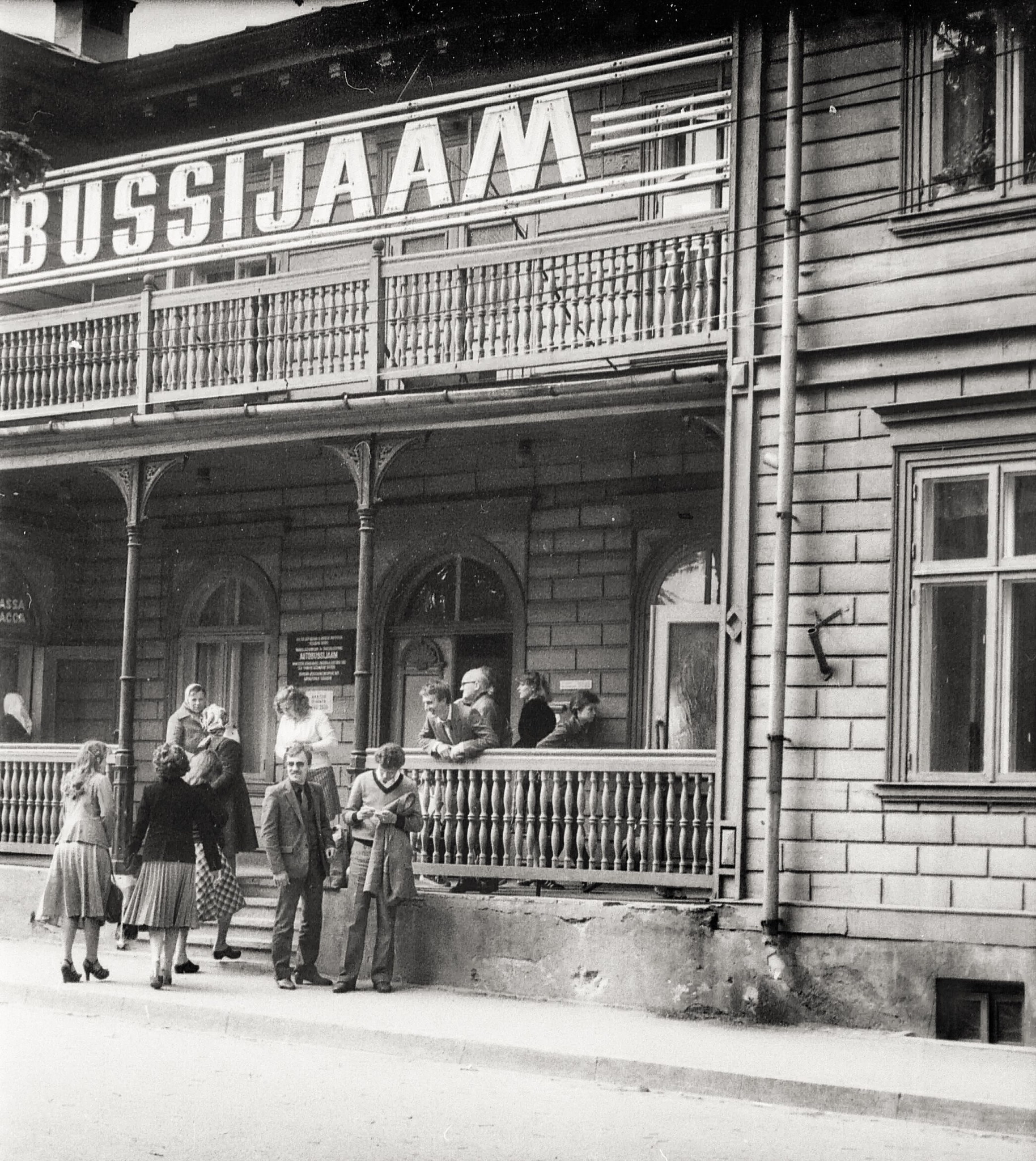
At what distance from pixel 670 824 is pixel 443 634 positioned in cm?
543

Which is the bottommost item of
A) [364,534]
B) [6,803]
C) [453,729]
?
[6,803]

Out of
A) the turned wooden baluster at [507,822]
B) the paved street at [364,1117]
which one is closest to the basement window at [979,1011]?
the paved street at [364,1117]

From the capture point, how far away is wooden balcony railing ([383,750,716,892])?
12828 mm

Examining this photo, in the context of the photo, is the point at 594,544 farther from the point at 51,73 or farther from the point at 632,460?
the point at 51,73

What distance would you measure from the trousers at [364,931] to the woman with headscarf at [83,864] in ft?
6.26

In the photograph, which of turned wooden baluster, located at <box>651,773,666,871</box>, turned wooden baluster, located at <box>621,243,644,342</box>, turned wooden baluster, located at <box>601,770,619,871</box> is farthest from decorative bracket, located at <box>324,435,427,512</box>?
turned wooden baluster, located at <box>651,773,666,871</box>

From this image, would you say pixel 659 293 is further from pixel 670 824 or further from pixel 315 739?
pixel 315 739

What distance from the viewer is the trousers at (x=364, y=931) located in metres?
12.9

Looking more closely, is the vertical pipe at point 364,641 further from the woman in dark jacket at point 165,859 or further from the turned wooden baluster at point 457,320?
the woman in dark jacket at point 165,859

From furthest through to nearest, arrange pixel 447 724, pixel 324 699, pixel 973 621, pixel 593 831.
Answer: pixel 324 699
pixel 447 724
pixel 593 831
pixel 973 621

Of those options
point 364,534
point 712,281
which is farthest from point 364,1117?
point 712,281

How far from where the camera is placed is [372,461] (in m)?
15.0

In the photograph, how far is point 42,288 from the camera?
61.7ft

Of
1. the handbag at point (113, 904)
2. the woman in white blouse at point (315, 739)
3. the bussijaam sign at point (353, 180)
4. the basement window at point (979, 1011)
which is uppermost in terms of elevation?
the bussijaam sign at point (353, 180)
